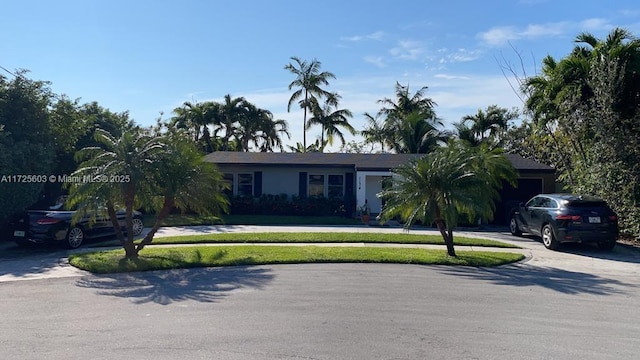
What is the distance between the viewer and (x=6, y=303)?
764cm

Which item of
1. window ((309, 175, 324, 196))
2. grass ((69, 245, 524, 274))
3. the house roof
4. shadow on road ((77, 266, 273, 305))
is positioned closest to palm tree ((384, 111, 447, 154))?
the house roof

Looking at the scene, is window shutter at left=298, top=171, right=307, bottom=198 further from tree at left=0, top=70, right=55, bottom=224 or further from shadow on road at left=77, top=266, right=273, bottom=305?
shadow on road at left=77, top=266, right=273, bottom=305

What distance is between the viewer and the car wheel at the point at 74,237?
13.9 m

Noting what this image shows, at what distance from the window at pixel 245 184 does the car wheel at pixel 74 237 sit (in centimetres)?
1120

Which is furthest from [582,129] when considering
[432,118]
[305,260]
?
[432,118]

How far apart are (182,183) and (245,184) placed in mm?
13623

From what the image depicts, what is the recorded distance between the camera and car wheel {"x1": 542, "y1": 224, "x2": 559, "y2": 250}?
46.2 feet

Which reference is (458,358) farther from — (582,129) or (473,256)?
(582,129)

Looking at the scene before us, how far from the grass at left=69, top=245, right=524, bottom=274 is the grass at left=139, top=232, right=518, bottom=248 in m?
1.62

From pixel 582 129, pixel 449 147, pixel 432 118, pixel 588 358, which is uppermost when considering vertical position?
pixel 432 118

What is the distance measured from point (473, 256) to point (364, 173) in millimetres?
10477

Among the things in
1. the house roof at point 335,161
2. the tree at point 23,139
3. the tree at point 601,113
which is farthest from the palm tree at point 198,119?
the tree at point 601,113

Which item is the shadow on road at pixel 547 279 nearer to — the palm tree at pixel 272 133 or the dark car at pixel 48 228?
the dark car at pixel 48 228

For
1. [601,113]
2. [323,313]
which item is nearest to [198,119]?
[601,113]
